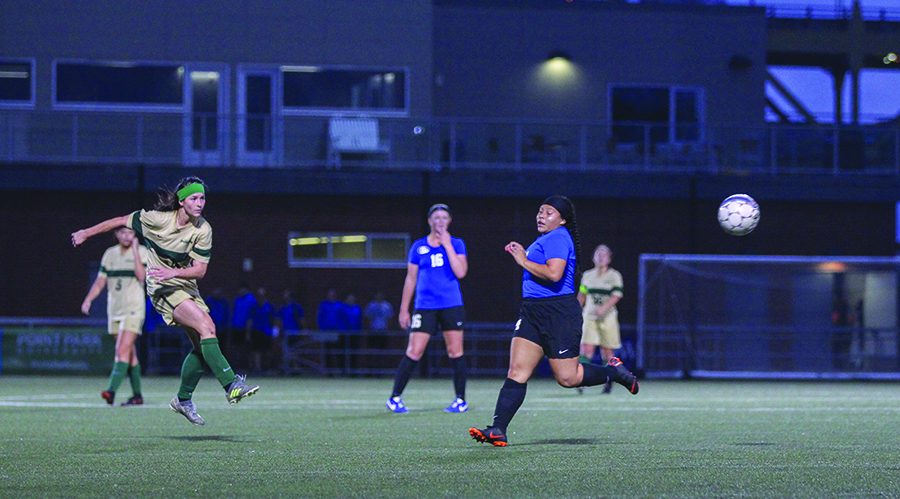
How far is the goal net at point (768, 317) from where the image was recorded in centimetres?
2619

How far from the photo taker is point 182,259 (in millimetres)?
10664

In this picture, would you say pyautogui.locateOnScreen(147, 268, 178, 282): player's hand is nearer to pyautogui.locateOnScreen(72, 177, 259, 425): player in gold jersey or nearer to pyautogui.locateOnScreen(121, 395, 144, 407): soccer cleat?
pyautogui.locateOnScreen(72, 177, 259, 425): player in gold jersey

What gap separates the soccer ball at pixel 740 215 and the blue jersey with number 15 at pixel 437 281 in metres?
2.82

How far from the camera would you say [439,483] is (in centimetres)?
742

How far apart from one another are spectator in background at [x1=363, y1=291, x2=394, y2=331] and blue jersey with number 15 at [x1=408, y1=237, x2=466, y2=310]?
13.4 m

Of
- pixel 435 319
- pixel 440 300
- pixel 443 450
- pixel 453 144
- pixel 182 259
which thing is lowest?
pixel 443 450

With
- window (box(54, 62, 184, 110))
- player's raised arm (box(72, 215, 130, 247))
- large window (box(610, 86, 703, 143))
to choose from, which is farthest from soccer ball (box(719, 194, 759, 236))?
large window (box(610, 86, 703, 143))

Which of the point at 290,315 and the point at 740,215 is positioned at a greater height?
the point at 740,215

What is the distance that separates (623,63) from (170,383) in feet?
51.1

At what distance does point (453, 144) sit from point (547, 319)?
A: 60.8 feet

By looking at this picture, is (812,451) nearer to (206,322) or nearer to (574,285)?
(574,285)

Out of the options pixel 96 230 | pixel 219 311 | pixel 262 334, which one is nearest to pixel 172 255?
pixel 96 230

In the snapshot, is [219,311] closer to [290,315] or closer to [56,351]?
[290,315]

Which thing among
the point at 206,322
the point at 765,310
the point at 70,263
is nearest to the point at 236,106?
the point at 70,263
